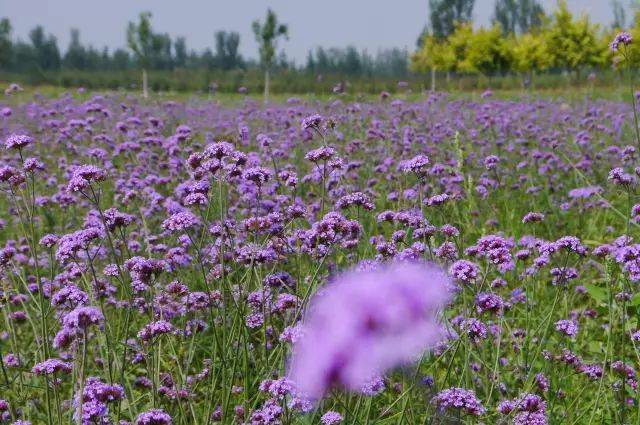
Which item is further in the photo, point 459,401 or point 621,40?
point 621,40

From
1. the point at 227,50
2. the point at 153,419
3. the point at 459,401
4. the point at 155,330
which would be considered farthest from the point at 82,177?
the point at 227,50

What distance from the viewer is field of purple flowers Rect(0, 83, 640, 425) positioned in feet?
5.75

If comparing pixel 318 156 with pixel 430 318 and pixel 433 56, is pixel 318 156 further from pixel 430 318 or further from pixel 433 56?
pixel 433 56

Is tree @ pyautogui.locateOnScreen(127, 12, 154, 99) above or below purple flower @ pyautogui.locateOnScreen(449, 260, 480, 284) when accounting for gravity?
above

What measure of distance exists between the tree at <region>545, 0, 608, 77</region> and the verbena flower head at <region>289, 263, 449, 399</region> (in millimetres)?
35957

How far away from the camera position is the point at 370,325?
18.7 inches

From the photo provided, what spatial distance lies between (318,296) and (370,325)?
578 millimetres

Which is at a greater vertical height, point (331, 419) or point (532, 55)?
point (532, 55)

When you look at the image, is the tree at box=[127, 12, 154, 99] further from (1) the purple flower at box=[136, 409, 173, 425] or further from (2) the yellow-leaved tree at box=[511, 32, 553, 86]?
(1) the purple flower at box=[136, 409, 173, 425]

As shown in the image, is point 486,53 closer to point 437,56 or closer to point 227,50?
point 437,56

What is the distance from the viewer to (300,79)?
44312mm

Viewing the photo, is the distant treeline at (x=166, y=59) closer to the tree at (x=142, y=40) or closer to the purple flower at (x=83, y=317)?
the tree at (x=142, y=40)

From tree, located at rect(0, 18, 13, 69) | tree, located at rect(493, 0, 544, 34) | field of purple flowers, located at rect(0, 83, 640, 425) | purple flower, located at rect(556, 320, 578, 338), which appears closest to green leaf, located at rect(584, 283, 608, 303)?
field of purple flowers, located at rect(0, 83, 640, 425)

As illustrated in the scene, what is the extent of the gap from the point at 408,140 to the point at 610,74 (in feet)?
123
